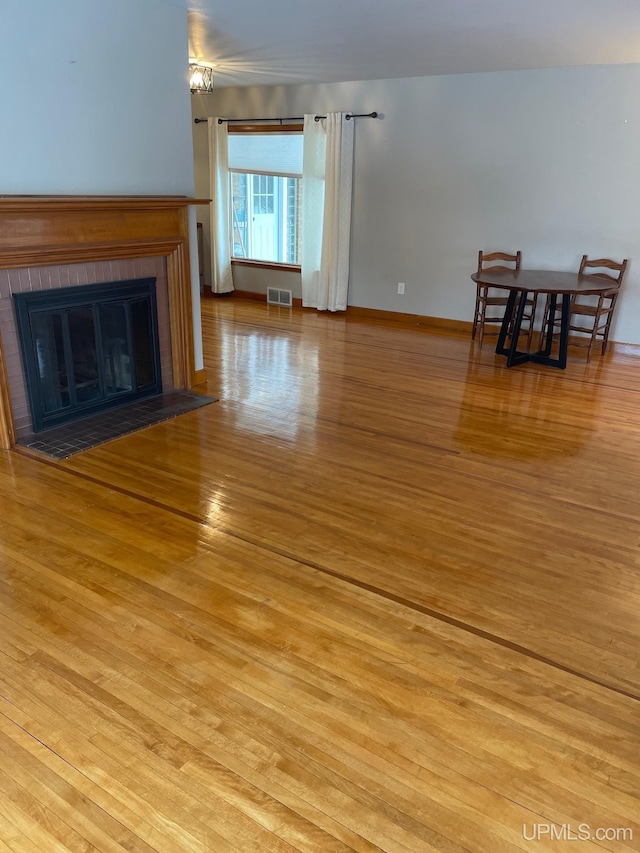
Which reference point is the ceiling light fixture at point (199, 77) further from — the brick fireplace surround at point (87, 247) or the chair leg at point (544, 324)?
the chair leg at point (544, 324)

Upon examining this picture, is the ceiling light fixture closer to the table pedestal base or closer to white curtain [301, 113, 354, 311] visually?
white curtain [301, 113, 354, 311]

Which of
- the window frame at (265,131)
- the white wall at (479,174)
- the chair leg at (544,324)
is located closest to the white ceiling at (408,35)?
the white wall at (479,174)

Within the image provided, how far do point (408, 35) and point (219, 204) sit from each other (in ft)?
12.5

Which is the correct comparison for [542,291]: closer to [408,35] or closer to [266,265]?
[408,35]

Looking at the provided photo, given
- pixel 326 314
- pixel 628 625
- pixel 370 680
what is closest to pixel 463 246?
pixel 326 314

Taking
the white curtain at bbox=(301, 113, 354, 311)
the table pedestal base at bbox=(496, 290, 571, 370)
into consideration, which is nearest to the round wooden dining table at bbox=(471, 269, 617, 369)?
the table pedestal base at bbox=(496, 290, 571, 370)

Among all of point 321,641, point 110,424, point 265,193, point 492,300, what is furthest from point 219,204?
point 321,641

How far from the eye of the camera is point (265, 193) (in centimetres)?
A: 797

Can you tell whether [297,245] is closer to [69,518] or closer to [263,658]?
[69,518]

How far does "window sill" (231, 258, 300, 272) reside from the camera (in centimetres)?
782

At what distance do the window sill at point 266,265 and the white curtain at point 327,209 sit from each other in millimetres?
291

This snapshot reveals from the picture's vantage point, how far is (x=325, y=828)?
1540mm

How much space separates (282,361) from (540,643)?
3.67 metres

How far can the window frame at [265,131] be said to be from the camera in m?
7.29
